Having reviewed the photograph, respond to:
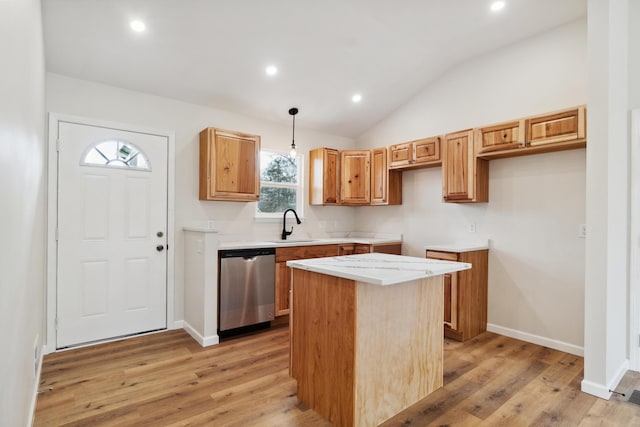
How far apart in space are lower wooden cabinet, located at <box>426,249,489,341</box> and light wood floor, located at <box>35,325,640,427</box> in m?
0.26

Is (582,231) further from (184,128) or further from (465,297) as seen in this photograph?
(184,128)


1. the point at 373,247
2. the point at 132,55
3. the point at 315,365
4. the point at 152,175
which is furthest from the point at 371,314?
the point at 132,55

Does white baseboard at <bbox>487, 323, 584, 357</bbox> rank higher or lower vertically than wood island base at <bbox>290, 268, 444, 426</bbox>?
lower

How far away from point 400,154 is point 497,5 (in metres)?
1.85

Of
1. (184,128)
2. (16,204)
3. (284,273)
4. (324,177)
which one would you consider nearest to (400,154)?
(324,177)

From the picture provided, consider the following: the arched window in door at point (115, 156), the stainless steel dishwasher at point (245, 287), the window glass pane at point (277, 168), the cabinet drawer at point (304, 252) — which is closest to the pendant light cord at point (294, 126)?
the window glass pane at point (277, 168)

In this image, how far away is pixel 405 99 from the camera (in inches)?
183

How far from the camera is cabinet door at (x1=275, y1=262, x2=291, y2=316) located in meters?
3.87

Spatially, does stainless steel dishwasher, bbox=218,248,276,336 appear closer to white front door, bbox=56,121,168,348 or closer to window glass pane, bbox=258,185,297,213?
white front door, bbox=56,121,168,348

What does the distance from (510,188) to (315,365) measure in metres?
2.84

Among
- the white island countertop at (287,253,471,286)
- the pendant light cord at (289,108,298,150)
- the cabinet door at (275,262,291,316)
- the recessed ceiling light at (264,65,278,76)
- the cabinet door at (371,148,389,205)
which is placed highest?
the recessed ceiling light at (264,65,278,76)

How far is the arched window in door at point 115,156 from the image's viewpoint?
130 inches

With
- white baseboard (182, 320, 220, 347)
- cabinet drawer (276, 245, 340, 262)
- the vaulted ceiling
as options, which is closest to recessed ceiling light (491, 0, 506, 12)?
the vaulted ceiling

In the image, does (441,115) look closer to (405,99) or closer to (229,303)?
(405,99)
